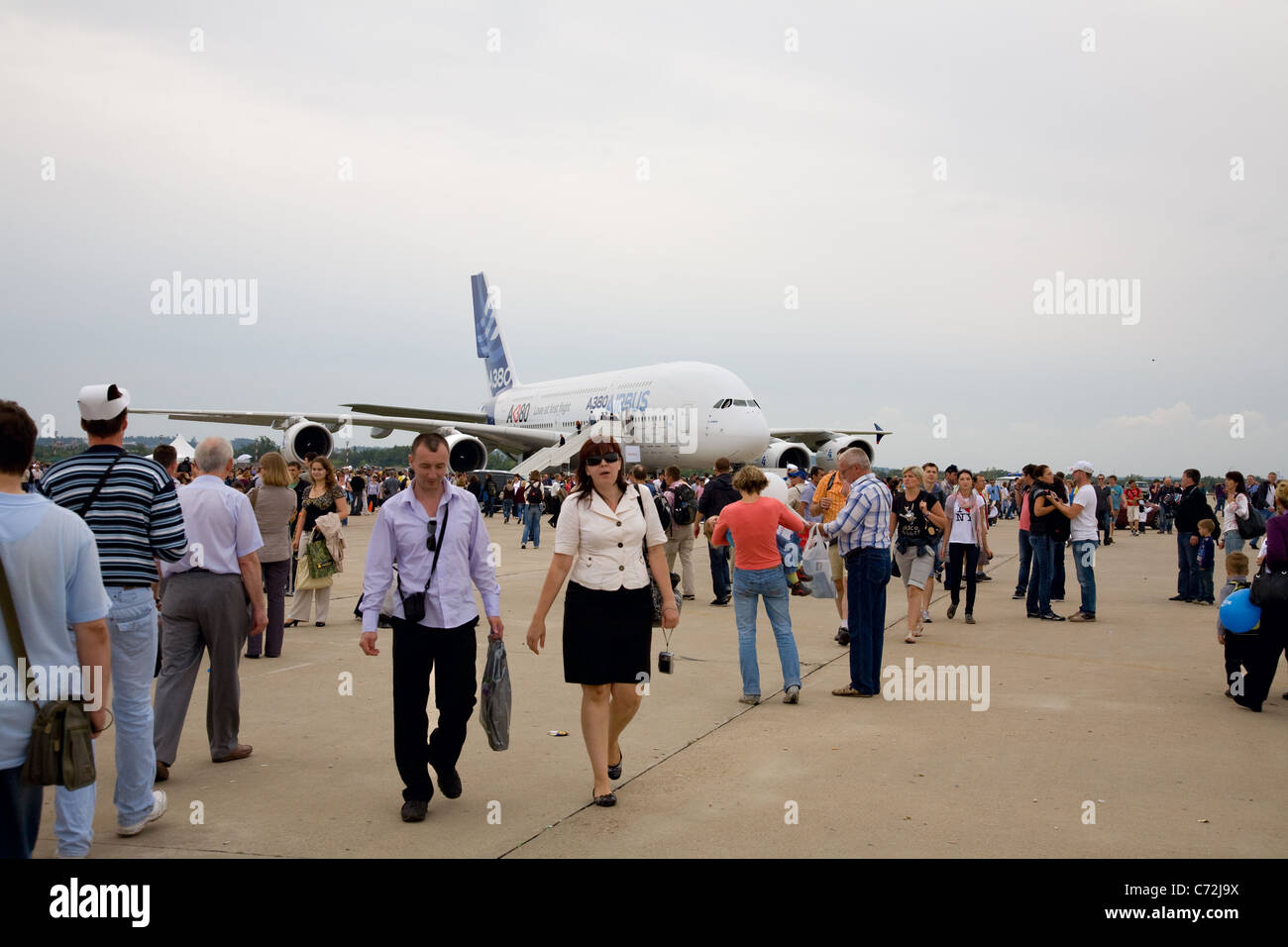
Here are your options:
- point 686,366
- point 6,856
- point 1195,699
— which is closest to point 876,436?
point 686,366

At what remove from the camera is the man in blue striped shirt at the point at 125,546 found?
4.22m

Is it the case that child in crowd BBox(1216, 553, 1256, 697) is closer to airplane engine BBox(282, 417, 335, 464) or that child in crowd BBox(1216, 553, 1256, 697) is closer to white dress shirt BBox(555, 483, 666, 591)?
white dress shirt BBox(555, 483, 666, 591)

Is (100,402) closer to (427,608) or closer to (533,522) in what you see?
(427,608)

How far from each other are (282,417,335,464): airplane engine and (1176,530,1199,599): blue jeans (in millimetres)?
20741

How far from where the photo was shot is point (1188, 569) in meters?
12.5

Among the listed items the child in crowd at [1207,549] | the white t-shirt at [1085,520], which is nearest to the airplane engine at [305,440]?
the white t-shirt at [1085,520]

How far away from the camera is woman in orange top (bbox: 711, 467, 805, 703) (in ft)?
22.2

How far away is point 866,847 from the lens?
161 inches

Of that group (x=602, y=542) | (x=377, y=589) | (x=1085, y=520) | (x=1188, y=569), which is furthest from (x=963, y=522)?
(x=377, y=589)

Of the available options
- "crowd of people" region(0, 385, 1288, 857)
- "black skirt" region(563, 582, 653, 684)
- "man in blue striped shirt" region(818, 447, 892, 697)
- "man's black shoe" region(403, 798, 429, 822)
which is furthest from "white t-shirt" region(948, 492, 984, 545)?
"man's black shoe" region(403, 798, 429, 822)

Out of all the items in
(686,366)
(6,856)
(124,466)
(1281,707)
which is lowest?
(1281,707)

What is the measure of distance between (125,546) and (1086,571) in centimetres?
990
